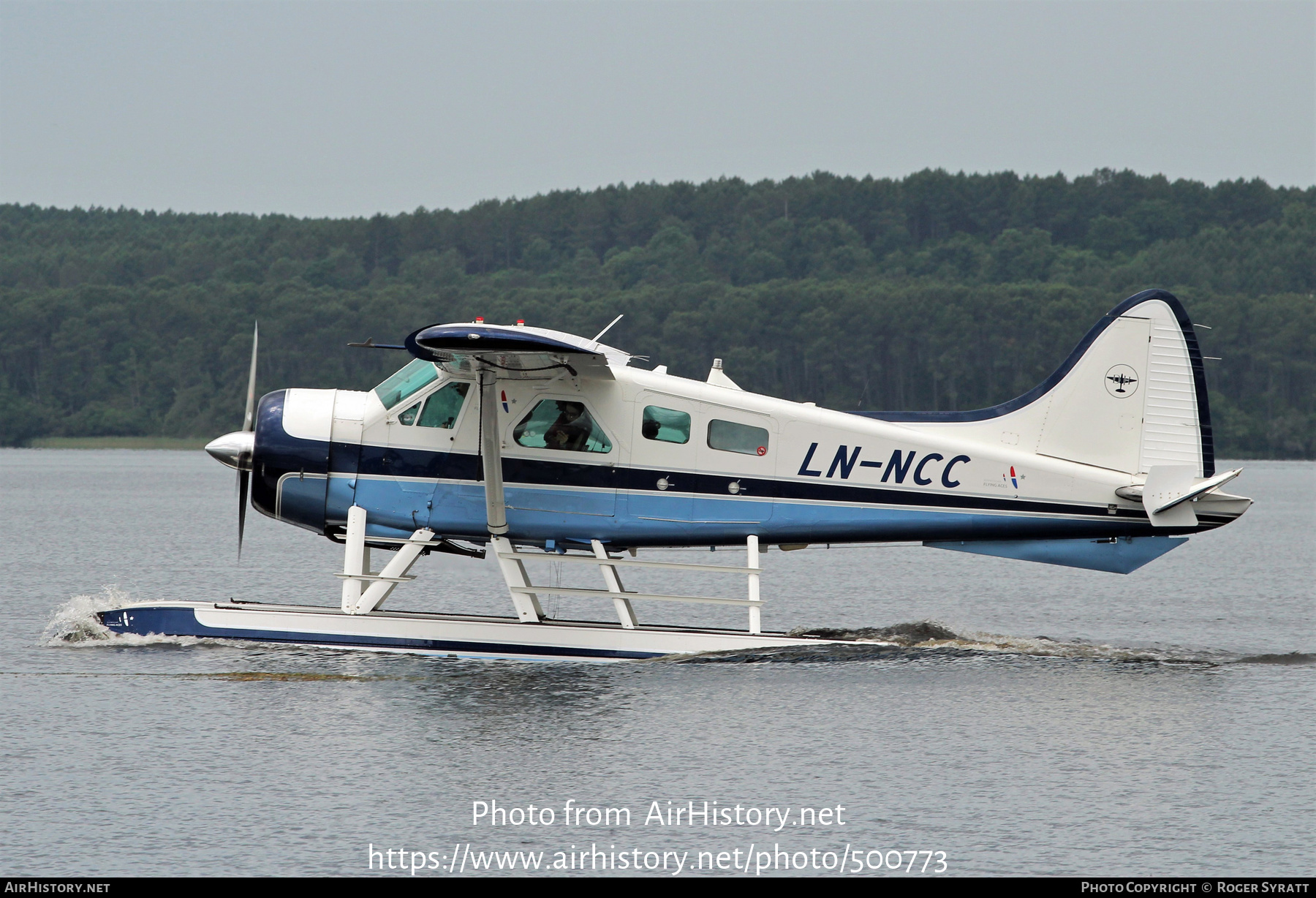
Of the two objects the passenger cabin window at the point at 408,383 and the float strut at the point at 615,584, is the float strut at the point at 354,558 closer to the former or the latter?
the passenger cabin window at the point at 408,383

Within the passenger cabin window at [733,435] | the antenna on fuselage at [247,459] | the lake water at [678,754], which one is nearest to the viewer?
the lake water at [678,754]

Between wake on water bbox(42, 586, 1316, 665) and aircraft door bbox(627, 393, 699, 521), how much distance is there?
64.8 inches

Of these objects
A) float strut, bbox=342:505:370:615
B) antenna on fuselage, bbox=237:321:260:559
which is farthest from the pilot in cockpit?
antenna on fuselage, bbox=237:321:260:559

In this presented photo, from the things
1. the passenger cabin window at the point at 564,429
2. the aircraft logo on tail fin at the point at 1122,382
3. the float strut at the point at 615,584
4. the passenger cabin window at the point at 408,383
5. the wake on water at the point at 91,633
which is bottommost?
the wake on water at the point at 91,633

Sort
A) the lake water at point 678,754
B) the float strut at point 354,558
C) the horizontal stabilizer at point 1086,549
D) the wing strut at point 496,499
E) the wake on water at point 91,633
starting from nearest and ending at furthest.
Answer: the lake water at point 678,754
the wing strut at point 496,499
the float strut at point 354,558
the horizontal stabilizer at point 1086,549
the wake on water at point 91,633

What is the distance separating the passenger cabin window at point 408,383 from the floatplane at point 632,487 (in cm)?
2

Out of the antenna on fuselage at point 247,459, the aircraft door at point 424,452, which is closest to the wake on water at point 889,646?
the antenna on fuselage at point 247,459

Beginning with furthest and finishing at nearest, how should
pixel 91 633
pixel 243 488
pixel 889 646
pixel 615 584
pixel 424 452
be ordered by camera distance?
pixel 91 633
pixel 889 646
pixel 243 488
pixel 615 584
pixel 424 452

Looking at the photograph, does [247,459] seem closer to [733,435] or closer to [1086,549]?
[733,435]

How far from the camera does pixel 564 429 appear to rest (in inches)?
559

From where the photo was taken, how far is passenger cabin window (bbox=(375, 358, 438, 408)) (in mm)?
14336

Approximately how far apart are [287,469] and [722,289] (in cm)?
9321

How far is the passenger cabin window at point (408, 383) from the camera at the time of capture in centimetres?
1434

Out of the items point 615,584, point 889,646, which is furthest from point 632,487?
point 889,646
